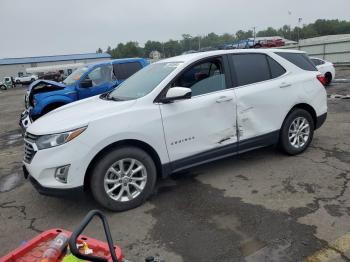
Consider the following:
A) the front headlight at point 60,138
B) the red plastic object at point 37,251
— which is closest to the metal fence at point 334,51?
the front headlight at point 60,138

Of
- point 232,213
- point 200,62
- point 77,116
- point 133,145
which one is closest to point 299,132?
point 200,62

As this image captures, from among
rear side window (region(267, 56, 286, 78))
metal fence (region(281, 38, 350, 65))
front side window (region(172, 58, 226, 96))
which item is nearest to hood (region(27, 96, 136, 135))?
front side window (region(172, 58, 226, 96))

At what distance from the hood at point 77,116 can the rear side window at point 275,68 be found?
2.36 metres

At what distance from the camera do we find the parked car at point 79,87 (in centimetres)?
901

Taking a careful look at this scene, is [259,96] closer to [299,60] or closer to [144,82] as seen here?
[299,60]

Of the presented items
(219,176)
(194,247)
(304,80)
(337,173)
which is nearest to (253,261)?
(194,247)

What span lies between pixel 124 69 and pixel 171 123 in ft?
19.1

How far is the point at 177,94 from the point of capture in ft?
14.2

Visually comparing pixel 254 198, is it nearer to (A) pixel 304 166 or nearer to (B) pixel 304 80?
(A) pixel 304 166

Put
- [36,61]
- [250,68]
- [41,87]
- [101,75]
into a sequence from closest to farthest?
[250,68] → [101,75] → [41,87] → [36,61]

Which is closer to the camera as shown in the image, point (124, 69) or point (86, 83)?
point (86, 83)

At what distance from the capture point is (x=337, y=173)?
4.96 meters

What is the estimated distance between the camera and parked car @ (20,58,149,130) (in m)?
9.01

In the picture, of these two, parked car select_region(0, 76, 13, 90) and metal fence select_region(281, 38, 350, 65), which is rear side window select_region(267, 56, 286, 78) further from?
parked car select_region(0, 76, 13, 90)
